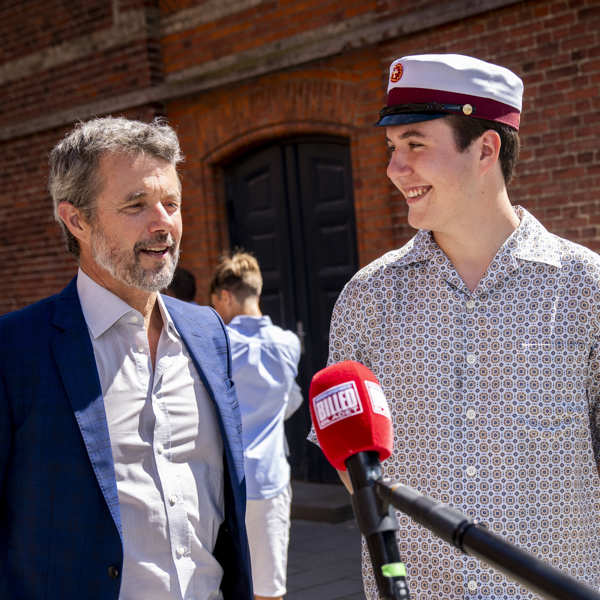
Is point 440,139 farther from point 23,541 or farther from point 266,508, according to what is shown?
point 266,508

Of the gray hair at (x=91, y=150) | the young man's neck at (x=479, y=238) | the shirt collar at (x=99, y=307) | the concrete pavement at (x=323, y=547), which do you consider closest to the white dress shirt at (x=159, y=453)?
the shirt collar at (x=99, y=307)

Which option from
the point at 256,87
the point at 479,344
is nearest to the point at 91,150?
the point at 479,344

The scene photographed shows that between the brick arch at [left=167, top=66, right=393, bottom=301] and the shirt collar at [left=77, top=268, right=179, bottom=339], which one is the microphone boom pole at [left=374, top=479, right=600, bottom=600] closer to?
the shirt collar at [left=77, top=268, right=179, bottom=339]

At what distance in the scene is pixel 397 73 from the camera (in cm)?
238

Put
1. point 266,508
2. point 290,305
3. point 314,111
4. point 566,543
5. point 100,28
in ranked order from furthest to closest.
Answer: point 100,28, point 290,305, point 314,111, point 266,508, point 566,543

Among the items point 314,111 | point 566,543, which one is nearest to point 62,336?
point 566,543

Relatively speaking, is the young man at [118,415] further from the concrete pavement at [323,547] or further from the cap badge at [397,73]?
the concrete pavement at [323,547]

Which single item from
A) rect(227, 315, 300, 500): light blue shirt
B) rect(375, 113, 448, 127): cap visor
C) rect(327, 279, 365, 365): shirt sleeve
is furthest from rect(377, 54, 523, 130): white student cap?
rect(227, 315, 300, 500): light blue shirt

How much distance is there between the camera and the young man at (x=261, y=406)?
198 inches

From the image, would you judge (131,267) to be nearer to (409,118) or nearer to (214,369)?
(214,369)

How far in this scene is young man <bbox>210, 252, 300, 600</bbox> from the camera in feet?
16.5

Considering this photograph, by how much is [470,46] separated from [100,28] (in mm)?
4634

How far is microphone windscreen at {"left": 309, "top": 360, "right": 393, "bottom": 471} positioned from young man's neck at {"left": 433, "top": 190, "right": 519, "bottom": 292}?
0.86 m

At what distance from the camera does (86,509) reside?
7.19 ft
